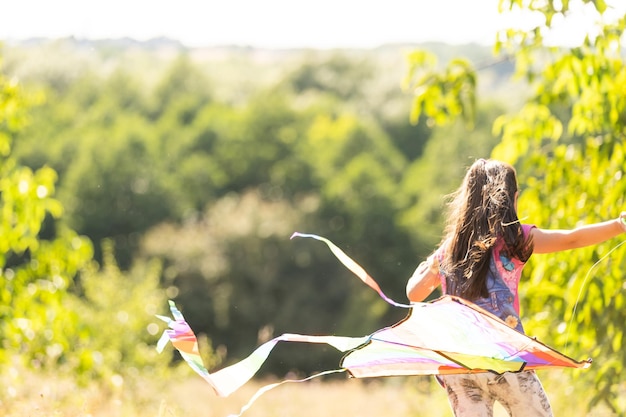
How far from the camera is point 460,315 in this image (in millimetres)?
3457

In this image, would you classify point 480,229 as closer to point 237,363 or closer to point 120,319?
point 237,363

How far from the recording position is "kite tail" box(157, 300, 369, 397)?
3.46 metres

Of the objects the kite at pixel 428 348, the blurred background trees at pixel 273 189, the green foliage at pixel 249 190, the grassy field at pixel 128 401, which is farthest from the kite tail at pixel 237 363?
the green foliage at pixel 249 190

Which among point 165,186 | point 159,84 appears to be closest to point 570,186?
point 165,186

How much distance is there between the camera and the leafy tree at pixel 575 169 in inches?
209

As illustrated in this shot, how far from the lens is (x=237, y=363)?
3447 millimetres

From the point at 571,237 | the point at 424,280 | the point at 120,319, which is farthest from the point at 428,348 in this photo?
the point at 120,319

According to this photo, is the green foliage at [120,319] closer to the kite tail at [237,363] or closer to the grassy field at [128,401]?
the grassy field at [128,401]

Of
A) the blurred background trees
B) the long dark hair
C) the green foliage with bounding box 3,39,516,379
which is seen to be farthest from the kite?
the green foliage with bounding box 3,39,516,379

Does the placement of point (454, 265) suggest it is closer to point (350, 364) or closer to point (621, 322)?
point (350, 364)

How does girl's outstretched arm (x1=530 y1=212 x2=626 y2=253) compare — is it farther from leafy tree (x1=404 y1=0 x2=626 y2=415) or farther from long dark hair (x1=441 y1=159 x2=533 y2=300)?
leafy tree (x1=404 y1=0 x2=626 y2=415)

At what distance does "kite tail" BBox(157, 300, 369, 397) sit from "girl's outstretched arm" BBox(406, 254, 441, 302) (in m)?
0.26

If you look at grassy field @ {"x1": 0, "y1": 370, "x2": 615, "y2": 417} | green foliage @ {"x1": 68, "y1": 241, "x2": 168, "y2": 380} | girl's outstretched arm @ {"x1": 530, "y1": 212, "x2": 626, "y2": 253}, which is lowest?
green foliage @ {"x1": 68, "y1": 241, "x2": 168, "y2": 380}

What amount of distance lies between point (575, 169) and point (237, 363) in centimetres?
326
